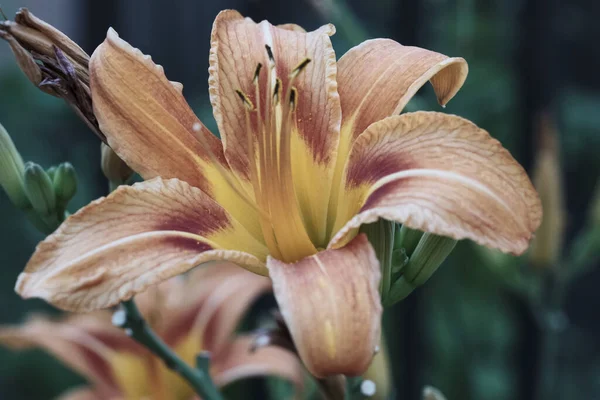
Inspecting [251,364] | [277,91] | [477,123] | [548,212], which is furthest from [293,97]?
[477,123]

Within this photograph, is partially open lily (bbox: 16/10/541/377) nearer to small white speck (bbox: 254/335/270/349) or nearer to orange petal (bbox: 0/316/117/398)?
small white speck (bbox: 254/335/270/349)

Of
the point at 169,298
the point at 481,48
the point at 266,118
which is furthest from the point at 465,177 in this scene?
the point at 481,48

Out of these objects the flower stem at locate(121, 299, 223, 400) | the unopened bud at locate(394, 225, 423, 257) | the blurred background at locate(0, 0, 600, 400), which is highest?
the unopened bud at locate(394, 225, 423, 257)

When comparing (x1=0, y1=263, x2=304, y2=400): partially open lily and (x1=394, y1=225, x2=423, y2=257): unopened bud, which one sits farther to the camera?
(x1=0, y1=263, x2=304, y2=400): partially open lily

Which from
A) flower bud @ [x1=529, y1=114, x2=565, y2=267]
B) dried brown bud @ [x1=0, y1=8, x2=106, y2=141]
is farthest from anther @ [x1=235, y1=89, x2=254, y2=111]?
flower bud @ [x1=529, y1=114, x2=565, y2=267]

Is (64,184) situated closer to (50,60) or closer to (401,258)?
(50,60)

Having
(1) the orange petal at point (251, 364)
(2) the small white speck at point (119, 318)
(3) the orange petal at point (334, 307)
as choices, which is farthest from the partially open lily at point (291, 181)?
(1) the orange petal at point (251, 364)

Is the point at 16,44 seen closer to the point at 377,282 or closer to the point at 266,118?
the point at 266,118
